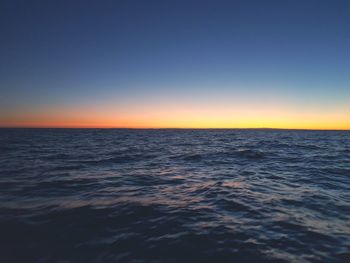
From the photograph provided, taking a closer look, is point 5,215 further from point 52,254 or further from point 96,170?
point 96,170

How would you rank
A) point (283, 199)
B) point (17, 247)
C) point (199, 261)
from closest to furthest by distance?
1. point (199, 261)
2. point (17, 247)
3. point (283, 199)

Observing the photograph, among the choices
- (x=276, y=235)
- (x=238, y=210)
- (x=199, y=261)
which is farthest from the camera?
(x=238, y=210)

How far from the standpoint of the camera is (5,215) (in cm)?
729

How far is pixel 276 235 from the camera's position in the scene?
19.9ft

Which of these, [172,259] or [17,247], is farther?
[17,247]

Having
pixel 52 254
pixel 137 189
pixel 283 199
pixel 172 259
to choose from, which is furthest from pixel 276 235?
pixel 137 189

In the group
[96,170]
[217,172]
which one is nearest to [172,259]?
[217,172]

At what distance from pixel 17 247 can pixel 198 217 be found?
4743 millimetres

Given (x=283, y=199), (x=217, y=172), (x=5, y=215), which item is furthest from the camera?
(x=217, y=172)

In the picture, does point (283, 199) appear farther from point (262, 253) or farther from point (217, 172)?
point (217, 172)

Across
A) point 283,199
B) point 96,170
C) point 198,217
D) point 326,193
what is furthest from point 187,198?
point 96,170

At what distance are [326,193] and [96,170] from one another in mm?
12473

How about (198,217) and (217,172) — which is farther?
(217,172)

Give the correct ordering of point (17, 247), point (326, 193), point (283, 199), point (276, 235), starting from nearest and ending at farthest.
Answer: point (17, 247) → point (276, 235) → point (283, 199) → point (326, 193)
